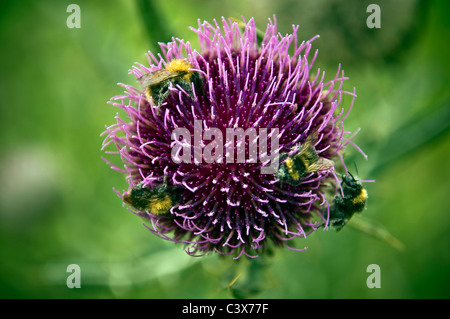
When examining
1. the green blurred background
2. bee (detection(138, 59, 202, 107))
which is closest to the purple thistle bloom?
bee (detection(138, 59, 202, 107))

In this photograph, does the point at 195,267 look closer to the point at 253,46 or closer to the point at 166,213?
the point at 166,213

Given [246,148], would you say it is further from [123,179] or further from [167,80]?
[123,179]

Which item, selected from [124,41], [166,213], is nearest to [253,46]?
[166,213]

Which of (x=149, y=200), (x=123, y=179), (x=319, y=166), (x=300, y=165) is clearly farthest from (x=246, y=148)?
(x=123, y=179)

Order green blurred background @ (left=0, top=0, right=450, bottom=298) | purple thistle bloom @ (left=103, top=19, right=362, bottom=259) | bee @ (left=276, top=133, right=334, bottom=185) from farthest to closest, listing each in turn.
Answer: green blurred background @ (left=0, top=0, right=450, bottom=298), purple thistle bloom @ (left=103, top=19, right=362, bottom=259), bee @ (left=276, top=133, right=334, bottom=185)

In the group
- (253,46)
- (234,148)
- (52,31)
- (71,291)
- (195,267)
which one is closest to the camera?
(234,148)

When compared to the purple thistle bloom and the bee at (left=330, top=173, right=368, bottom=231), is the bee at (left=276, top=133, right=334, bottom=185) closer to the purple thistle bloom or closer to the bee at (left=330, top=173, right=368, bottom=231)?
the purple thistle bloom
